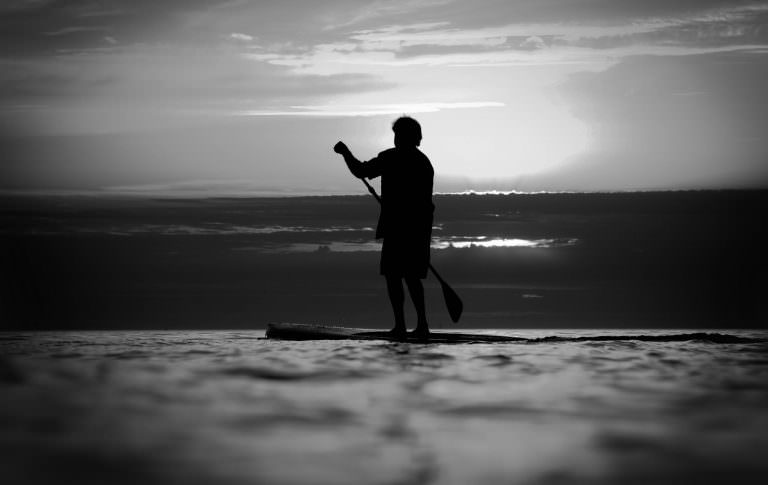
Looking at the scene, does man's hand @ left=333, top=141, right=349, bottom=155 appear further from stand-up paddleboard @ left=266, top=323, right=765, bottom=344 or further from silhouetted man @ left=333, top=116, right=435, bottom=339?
stand-up paddleboard @ left=266, top=323, right=765, bottom=344

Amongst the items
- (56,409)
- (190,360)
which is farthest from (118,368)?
(56,409)

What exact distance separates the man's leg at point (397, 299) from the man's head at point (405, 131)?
1631 mm

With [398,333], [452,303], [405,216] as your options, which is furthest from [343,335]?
[452,303]

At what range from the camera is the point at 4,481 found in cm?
279

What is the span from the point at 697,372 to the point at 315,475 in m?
4.29

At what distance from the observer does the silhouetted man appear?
1030cm

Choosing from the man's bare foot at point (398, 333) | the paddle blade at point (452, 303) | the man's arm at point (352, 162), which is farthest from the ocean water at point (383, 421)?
the paddle blade at point (452, 303)

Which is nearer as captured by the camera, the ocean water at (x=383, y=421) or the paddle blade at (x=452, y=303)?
the ocean water at (x=383, y=421)

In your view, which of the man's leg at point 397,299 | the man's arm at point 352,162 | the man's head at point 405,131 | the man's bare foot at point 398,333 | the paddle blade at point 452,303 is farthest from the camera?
the paddle blade at point 452,303

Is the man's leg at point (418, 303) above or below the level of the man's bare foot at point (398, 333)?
above

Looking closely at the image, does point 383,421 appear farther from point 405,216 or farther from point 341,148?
point 341,148

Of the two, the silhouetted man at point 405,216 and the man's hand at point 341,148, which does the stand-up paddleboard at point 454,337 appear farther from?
the man's hand at point 341,148

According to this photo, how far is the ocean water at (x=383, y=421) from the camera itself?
3021 millimetres

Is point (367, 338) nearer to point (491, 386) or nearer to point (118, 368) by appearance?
point (118, 368)
